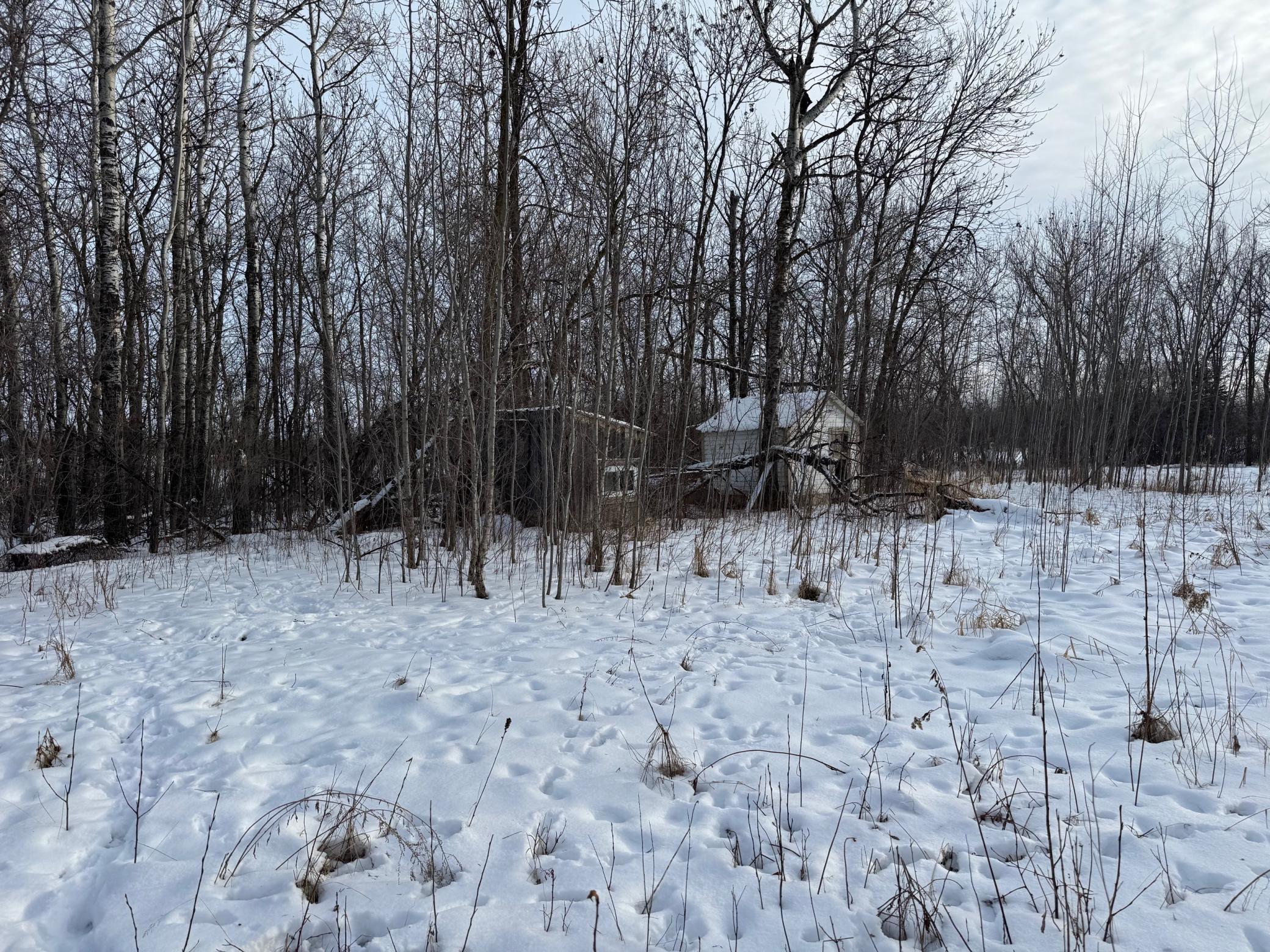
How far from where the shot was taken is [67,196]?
38.5ft

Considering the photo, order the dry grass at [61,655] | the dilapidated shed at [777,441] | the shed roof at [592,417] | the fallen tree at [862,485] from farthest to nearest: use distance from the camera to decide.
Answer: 1. the dilapidated shed at [777,441]
2. the fallen tree at [862,485]
3. the shed roof at [592,417]
4. the dry grass at [61,655]

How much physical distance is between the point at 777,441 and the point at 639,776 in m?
9.95

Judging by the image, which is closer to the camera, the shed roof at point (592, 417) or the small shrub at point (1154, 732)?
the small shrub at point (1154, 732)

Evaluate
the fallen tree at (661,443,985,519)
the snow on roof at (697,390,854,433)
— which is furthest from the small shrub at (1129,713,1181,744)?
the snow on roof at (697,390,854,433)

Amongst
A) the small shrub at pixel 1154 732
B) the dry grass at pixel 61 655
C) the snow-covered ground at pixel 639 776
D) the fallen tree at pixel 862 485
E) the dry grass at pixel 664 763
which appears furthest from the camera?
the fallen tree at pixel 862 485

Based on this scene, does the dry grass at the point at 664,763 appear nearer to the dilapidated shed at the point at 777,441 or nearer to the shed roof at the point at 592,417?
the shed roof at the point at 592,417

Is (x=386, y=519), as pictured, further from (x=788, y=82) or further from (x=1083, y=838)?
(x=788, y=82)

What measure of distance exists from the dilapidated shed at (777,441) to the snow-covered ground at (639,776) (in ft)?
18.1

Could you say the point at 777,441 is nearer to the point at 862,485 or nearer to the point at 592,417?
the point at 862,485

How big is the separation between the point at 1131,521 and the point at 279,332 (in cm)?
1718

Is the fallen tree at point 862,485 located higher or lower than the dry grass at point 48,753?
higher

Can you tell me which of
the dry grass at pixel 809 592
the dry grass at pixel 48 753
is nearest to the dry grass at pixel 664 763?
the dry grass at pixel 48 753

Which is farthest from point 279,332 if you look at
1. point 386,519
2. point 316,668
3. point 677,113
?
point 316,668

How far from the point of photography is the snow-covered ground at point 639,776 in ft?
6.13
